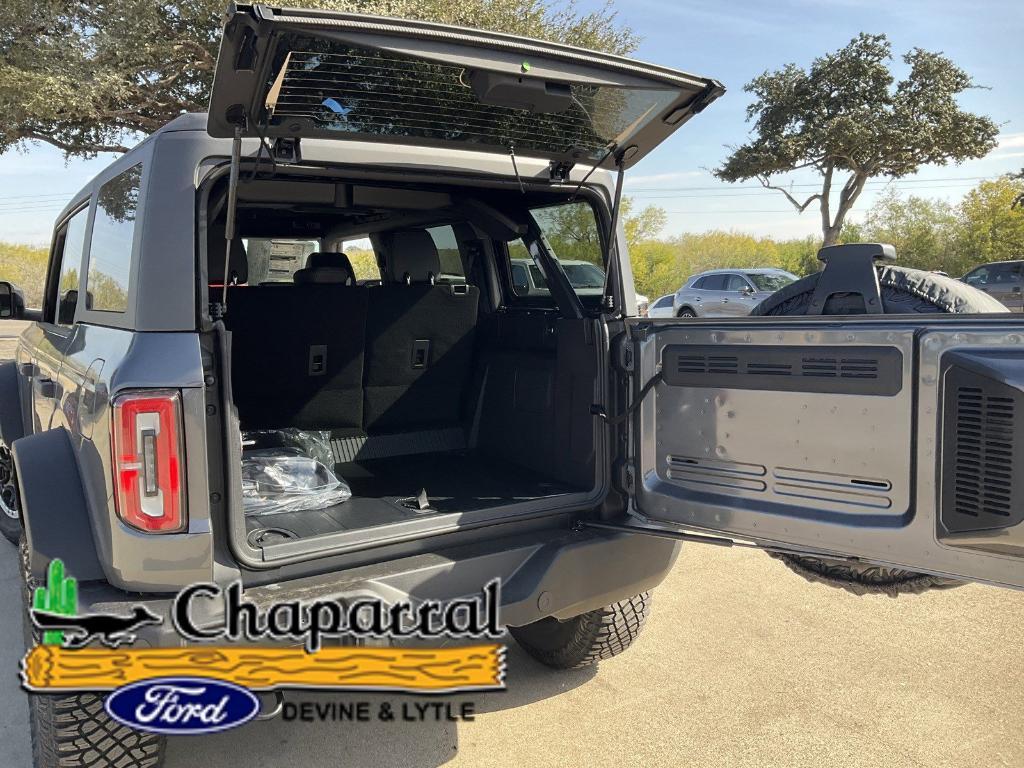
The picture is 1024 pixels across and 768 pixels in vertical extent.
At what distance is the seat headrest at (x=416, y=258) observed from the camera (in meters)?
4.41

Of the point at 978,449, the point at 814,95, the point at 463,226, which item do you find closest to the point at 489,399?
the point at 463,226

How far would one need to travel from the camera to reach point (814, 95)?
28.2m

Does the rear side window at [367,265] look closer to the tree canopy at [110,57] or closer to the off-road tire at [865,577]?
the off-road tire at [865,577]

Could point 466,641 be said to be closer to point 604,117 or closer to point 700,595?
point 604,117

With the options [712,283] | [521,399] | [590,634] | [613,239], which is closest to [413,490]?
[521,399]

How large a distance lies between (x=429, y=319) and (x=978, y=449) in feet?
8.45

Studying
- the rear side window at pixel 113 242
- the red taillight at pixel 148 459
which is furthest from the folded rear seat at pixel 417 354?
the red taillight at pixel 148 459

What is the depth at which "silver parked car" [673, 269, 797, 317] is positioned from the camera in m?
17.7

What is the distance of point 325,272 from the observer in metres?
3.77

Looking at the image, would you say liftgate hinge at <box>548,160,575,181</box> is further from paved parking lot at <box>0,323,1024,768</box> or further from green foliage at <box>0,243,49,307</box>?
green foliage at <box>0,243,49,307</box>

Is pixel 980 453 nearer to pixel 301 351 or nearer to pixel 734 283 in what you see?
pixel 301 351

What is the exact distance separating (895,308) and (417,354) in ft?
7.29

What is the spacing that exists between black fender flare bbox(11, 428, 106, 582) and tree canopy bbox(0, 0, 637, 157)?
12.0m

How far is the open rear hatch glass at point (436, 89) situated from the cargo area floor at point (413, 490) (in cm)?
122
